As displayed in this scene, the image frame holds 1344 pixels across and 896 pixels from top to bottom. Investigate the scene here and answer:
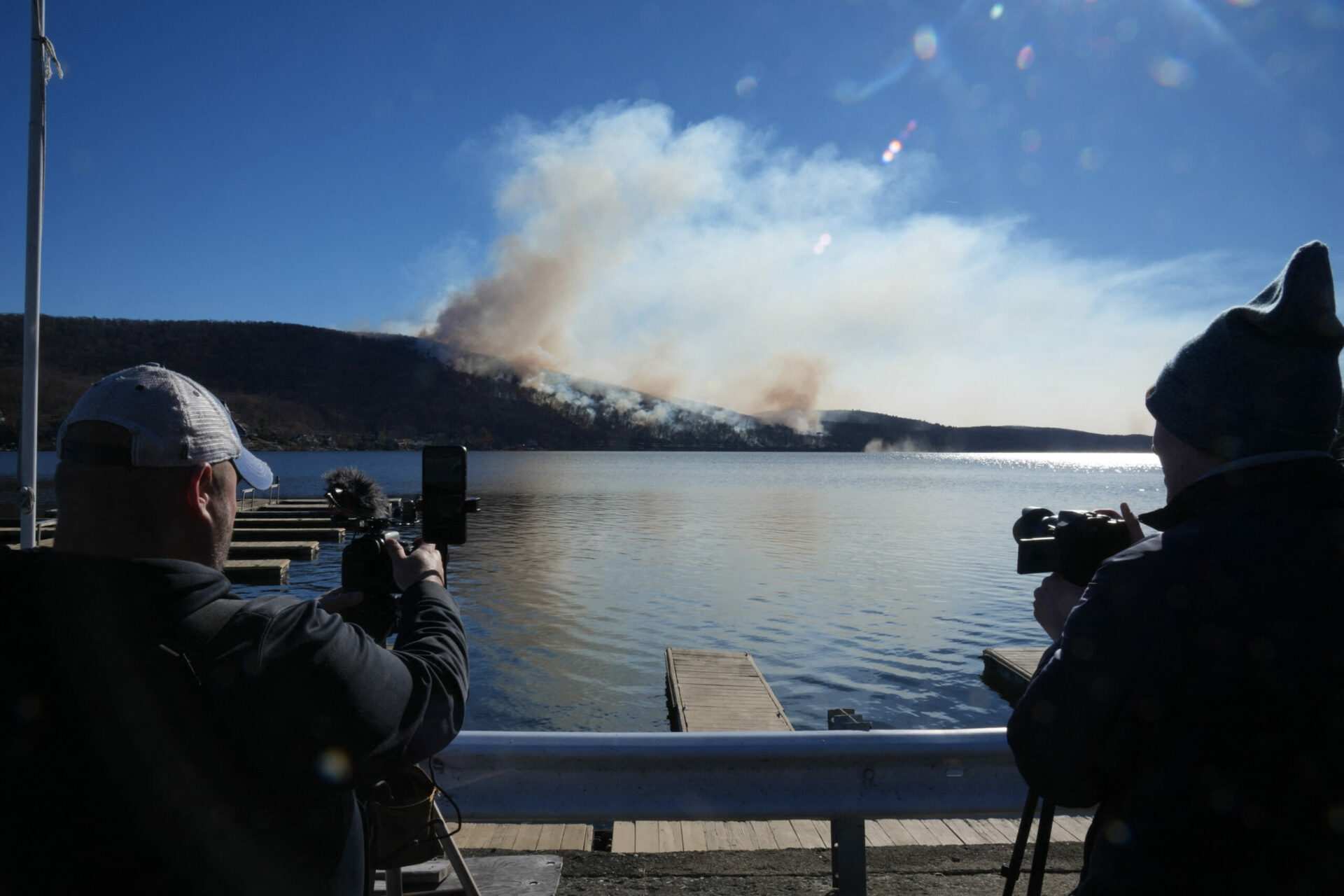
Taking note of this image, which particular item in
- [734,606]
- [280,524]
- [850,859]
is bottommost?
[734,606]

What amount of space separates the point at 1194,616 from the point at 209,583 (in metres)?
1.78

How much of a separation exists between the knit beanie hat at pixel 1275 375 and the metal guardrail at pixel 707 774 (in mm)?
1914

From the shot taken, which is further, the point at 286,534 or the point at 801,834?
the point at 286,534

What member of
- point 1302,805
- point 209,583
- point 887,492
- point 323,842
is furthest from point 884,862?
point 887,492

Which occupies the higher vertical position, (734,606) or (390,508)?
(390,508)

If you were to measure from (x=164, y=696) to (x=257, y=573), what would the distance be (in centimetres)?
2449

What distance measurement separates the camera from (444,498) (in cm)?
284

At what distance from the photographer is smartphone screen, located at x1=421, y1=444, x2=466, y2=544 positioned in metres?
2.82

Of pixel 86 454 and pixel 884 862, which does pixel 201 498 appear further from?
pixel 884 862

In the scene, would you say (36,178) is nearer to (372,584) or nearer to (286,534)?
(372,584)

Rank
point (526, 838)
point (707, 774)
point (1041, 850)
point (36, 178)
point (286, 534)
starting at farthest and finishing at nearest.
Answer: point (286, 534)
point (36, 178)
point (526, 838)
point (707, 774)
point (1041, 850)

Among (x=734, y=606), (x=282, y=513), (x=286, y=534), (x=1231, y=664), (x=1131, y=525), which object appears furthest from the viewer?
(x=282, y=513)

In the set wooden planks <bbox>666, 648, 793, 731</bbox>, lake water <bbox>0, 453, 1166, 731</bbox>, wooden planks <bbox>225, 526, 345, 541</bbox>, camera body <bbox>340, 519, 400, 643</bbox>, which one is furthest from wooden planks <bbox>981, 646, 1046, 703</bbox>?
wooden planks <bbox>225, 526, 345, 541</bbox>

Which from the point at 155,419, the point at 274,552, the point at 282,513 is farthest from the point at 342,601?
the point at 282,513
